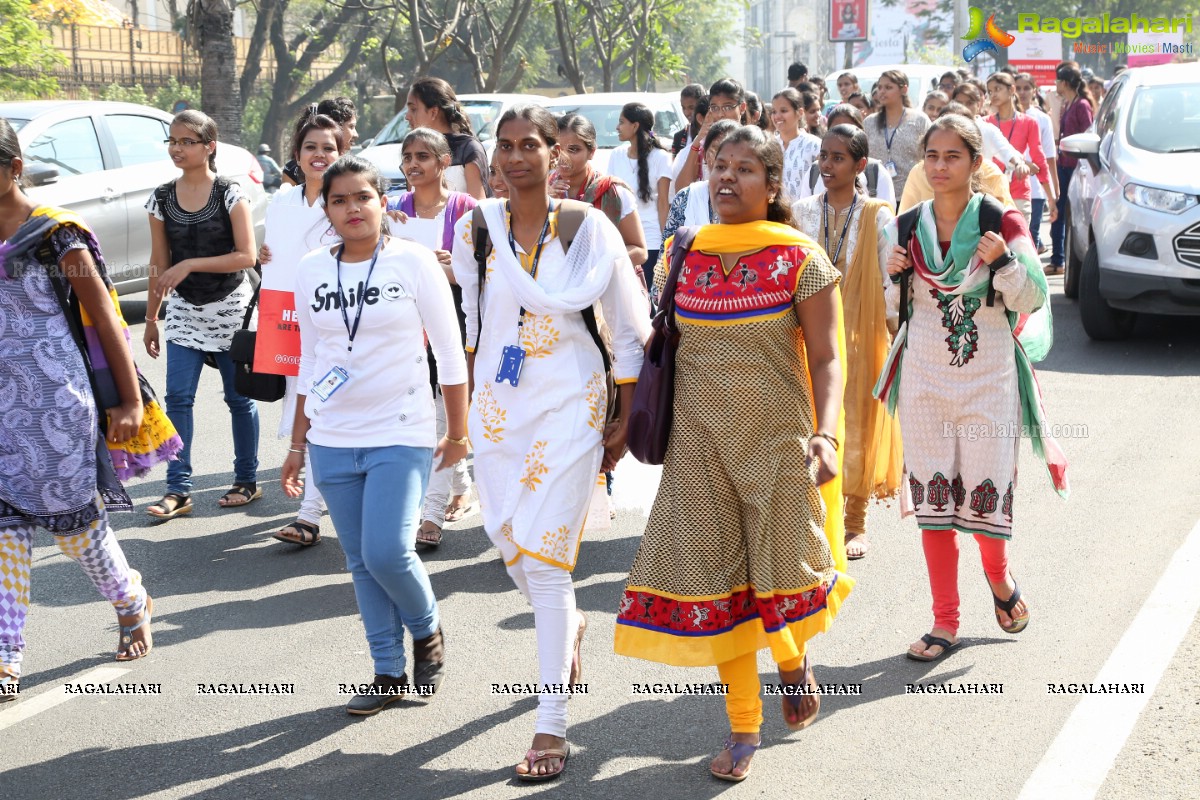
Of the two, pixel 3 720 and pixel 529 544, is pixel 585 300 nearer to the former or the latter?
pixel 529 544

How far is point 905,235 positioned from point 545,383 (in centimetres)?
160

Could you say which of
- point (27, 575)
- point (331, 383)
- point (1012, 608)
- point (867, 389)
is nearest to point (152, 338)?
point (27, 575)

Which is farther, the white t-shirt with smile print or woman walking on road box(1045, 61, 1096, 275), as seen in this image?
woman walking on road box(1045, 61, 1096, 275)

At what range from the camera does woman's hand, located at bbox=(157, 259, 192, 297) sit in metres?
6.86

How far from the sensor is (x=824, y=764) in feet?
13.9

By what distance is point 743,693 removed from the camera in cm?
415

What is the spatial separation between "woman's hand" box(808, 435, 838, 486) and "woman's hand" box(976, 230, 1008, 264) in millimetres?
1175

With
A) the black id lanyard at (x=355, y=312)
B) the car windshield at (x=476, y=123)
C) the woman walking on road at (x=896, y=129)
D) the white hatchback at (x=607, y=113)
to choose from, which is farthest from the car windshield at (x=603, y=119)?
the black id lanyard at (x=355, y=312)

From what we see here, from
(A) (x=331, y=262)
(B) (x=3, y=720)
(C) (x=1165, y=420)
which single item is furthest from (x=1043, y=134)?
(B) (x=3, y=720)

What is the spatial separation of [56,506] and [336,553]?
1.81 m

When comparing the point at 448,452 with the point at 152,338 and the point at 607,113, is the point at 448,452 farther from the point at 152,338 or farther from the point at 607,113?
the point at 607,113

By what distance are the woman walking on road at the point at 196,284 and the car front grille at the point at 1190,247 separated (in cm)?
628

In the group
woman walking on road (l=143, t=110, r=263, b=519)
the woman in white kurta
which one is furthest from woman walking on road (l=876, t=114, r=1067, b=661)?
woman walking on road (l=143, t=110, r=263, b=519)

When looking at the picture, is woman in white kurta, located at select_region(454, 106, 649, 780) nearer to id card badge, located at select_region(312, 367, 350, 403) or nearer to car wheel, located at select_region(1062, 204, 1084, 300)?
id card badge, located at select_region(312, 367, 350, 403)
